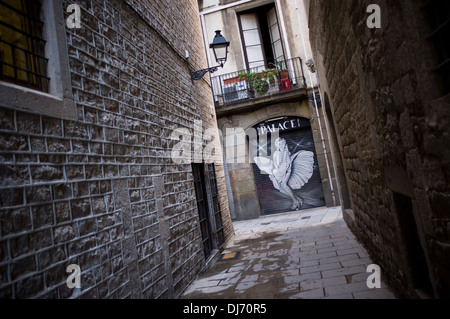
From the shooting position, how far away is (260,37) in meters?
12.6

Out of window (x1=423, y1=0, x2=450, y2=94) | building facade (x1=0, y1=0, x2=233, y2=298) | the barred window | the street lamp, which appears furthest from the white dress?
window (x1=423, y1=0, x2=450, y2=94)

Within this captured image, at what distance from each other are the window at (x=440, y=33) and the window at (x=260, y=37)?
10753mm

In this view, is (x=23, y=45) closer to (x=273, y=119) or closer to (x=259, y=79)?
(x=259, y=79)

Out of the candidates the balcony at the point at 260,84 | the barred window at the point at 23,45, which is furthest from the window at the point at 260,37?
the barred window at the point at 23,45

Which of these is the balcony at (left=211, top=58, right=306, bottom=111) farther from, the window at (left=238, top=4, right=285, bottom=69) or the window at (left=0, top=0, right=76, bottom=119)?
the window at (left=0, top=0, right=76, bottom=119)

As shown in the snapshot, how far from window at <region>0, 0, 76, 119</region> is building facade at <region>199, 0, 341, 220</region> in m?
9.06

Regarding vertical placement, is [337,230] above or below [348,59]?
below

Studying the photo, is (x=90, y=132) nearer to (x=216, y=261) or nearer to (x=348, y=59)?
(x=348, y=59)

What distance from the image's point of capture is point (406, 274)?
289cm

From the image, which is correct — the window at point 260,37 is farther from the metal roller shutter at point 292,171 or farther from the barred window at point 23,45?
the barred window at point 23,45

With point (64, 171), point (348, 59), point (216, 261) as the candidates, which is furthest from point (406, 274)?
point (216, 261)

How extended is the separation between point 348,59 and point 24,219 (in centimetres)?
351

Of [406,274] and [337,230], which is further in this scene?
[337,230]

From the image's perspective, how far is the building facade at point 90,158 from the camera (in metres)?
2.19
